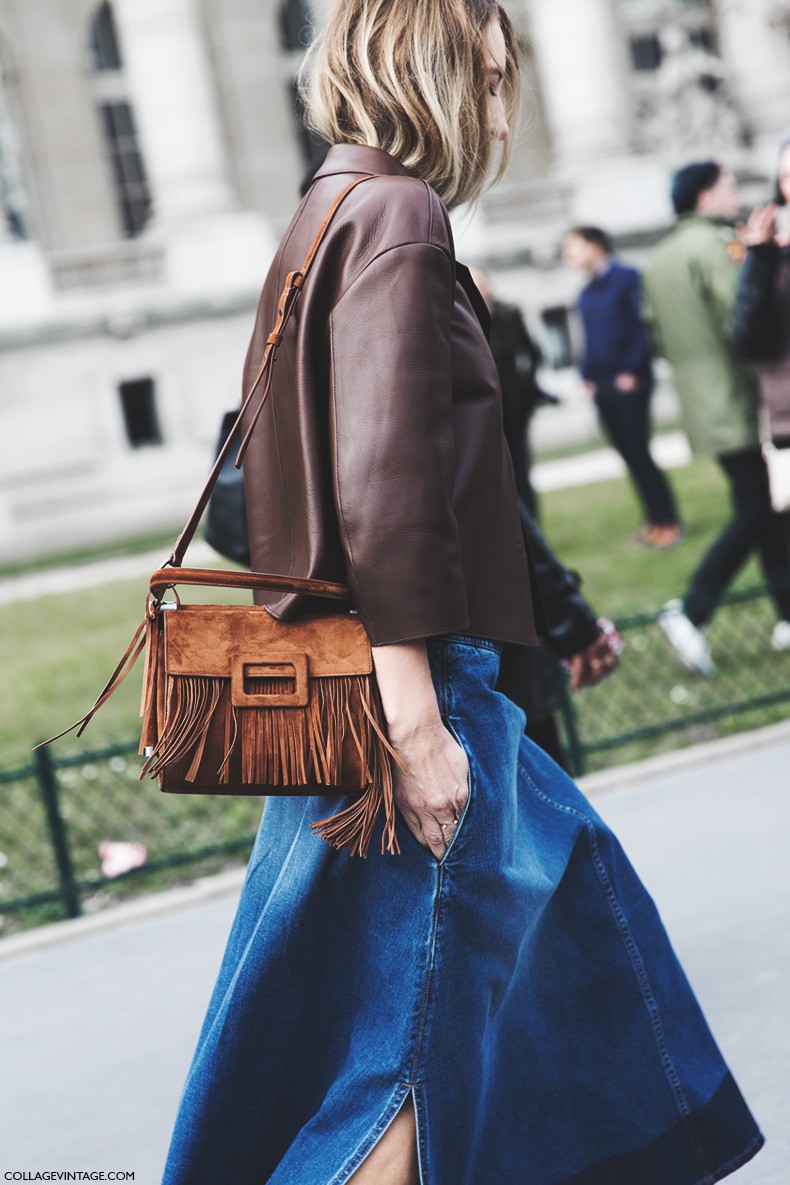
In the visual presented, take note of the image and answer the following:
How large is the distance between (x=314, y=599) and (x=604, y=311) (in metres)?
8.33

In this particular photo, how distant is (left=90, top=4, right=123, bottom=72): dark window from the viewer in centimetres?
2322

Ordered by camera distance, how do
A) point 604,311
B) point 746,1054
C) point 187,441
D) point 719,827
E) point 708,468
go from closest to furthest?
point 746,1054 < point 719,827 < point 604,311 < point 708,468 < point 187,441

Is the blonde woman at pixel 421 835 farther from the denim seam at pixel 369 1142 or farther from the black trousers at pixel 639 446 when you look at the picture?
the black trousers at pixel 639 446

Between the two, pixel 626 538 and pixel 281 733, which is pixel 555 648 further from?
pixel 626 538

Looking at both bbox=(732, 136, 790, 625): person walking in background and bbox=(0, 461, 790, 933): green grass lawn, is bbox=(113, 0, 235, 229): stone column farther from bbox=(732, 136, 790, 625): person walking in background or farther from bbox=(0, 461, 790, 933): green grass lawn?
bbox=(732, 136, 790, 625): person walking in background

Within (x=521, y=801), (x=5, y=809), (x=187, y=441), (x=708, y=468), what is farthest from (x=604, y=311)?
(x=187, y=441)

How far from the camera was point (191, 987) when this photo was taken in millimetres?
4359

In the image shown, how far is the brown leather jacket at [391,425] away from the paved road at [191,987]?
153 centimetres

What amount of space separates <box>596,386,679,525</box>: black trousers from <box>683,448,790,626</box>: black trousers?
2.81 m

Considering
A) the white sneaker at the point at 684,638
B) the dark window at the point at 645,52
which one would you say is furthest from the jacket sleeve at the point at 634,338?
the dark window at the point at 645,52

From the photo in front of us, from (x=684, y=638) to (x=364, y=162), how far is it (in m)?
4.69

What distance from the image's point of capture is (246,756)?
2139 millimetres

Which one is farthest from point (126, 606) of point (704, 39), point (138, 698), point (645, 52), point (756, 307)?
point (645, 52)

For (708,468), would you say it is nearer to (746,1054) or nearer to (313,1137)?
(746,1054)
